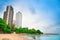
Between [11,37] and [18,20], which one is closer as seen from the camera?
[11,37]

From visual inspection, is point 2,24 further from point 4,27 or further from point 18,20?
point 18,20

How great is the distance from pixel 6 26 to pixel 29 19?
52cm

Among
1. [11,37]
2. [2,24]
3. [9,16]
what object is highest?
[9,16]

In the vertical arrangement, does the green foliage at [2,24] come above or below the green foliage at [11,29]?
above

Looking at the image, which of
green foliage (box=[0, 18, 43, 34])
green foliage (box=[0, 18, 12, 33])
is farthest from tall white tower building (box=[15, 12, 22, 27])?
green foliage (box=[0, 18, 12, 33])

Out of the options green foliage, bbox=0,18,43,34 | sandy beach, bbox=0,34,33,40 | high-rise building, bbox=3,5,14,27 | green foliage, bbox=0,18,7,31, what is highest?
high-rise building, bbox=3,5,14,27

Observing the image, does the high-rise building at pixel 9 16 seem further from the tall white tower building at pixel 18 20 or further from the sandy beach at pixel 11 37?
the sandy beach at pixel 11 37

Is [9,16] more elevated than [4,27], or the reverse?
[9,16]

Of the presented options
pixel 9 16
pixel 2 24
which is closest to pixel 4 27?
pixel 2 24

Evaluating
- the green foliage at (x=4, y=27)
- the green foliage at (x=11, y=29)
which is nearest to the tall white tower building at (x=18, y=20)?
the green foliage at (x=11, y=29)

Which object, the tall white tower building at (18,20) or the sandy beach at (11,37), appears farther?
the tall white tower building at (18,20)

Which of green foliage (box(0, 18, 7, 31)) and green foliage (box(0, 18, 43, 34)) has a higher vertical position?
green foliage (box(0, 18, 7, 31))

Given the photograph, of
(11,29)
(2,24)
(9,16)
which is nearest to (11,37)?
(11,29)

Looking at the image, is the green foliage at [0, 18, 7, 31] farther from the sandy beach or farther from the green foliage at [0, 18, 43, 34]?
the sandy beach
